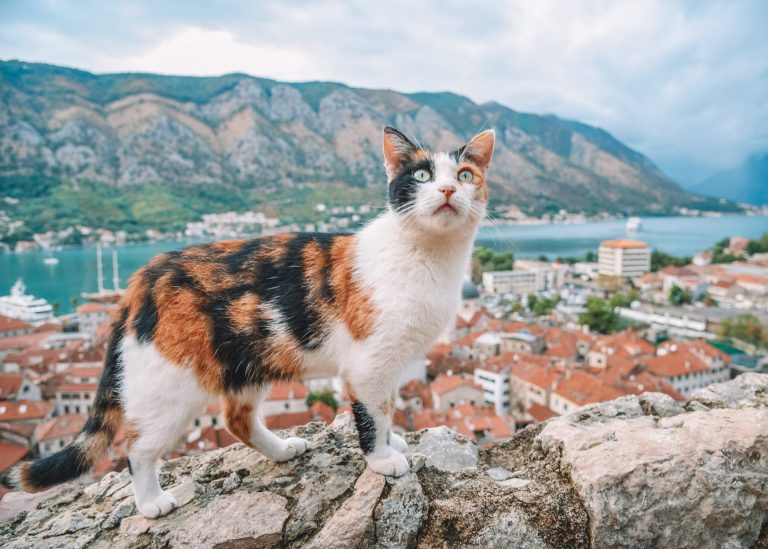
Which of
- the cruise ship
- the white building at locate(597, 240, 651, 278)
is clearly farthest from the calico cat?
the white building at locate(597, 240, 651, 278)

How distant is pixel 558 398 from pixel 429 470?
1743 centimetres

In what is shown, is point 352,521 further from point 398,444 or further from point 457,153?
point 457,153

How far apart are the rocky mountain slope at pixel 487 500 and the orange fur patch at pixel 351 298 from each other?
0.89 meters

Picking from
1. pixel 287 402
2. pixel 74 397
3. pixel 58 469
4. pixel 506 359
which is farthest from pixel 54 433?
pixel 506 359

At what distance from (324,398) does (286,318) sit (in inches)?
746

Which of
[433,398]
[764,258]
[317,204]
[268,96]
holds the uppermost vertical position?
[268,96]

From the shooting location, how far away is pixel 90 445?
2320mm

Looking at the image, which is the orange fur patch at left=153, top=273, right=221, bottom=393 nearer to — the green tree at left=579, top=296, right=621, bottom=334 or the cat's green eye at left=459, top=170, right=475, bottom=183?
the cat's green eye at left=459, top=170, right=475, bottom=183

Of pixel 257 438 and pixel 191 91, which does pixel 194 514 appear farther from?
pixel 191 91

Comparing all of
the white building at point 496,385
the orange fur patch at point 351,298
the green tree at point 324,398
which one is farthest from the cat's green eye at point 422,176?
the white building at point 496,385

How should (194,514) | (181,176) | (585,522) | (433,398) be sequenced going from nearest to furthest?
(585,522) < (194,514) < (433,398) < (181,176)

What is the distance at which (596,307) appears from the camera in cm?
3694

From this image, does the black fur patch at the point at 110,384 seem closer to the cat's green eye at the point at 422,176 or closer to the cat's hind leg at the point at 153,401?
the cat's hind leg at the point at 153,401

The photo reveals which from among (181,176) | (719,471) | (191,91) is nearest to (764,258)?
(719,471)
